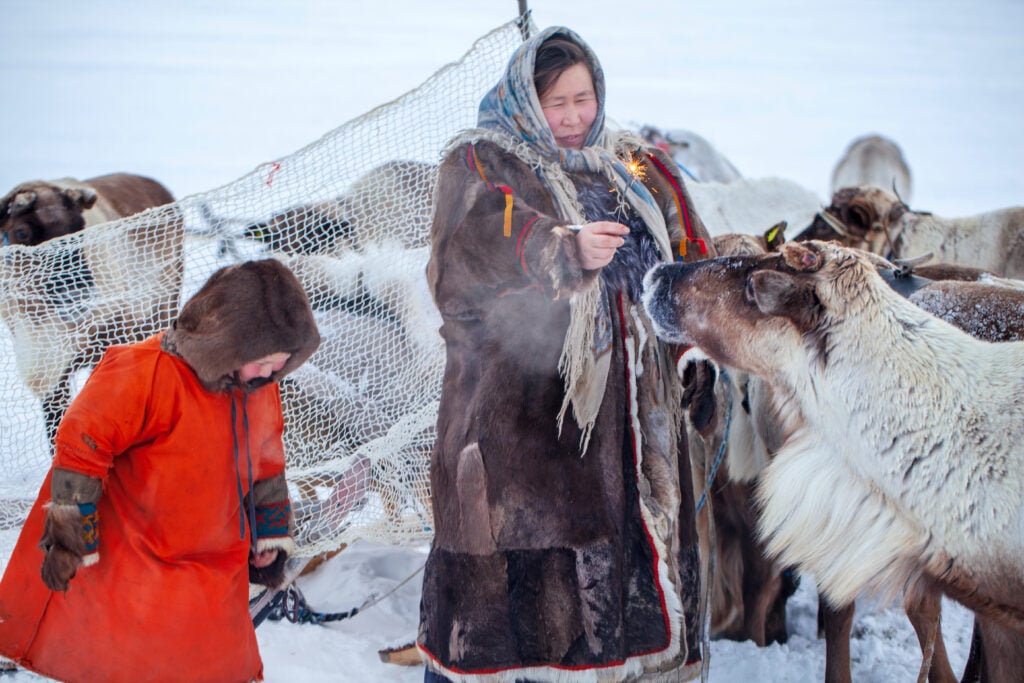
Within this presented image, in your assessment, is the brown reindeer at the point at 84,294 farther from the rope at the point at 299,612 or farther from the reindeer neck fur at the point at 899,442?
the reindeer neck fur at the point at 899,442

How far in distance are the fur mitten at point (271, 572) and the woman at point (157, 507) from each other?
0.14m

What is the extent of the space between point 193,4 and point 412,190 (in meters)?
10.8

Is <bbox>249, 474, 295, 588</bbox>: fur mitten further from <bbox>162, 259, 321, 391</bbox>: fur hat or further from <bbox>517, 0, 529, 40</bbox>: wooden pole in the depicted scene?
<bbox>517, 0, 529, 40</bbox>: wooden pole

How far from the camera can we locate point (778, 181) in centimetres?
652

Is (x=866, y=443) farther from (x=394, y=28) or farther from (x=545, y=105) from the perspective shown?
(x=394, y=28)

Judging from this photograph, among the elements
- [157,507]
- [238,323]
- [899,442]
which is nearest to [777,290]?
[899,442]

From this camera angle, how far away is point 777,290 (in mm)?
1960

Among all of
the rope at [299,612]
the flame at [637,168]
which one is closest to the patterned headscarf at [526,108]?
the flame at [637,168]

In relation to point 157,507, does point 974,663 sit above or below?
below

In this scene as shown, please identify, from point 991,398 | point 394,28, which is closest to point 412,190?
point 991,398

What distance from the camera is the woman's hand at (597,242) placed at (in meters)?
1.78

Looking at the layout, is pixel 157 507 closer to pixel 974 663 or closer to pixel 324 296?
pixel 324 296

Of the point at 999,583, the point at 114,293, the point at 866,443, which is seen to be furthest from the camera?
the point at 114,293

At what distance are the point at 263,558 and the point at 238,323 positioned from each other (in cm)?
66
